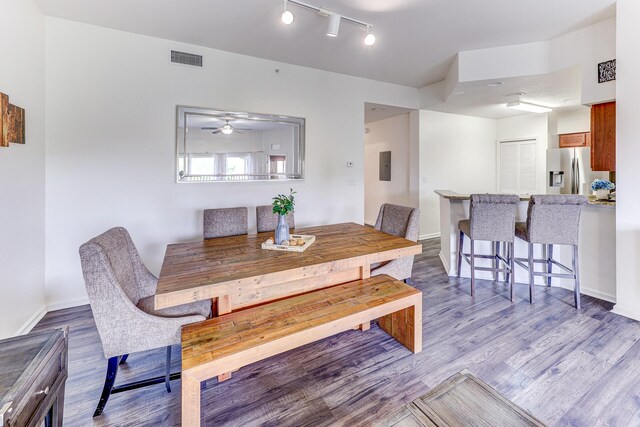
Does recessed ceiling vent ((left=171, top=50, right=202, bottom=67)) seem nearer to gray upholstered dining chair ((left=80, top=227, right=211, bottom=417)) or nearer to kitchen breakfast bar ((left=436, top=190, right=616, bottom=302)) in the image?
gray upholstered dining chair ((left=80, top=227, right=211, bottom=417))

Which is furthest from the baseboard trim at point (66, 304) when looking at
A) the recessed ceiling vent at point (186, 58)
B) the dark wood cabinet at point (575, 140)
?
the dark wood cabinet at point (575, 140)

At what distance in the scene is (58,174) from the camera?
2811 mm

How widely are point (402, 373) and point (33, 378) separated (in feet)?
5.95

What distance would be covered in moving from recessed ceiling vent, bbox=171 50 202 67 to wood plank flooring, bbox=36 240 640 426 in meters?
2.75

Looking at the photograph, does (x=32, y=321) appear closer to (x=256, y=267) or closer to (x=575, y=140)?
(x=256, y=267)

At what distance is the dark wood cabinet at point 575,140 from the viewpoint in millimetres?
5172

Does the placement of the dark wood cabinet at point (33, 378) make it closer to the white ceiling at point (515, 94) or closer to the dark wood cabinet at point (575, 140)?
the white ceiling at point (515, 94)

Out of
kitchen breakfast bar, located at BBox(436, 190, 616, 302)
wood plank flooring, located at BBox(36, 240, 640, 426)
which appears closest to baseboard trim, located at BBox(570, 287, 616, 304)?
kitchen breakfast bar, located at BBox(436, 190, 616, 302)

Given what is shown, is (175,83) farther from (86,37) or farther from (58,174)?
(58,174)

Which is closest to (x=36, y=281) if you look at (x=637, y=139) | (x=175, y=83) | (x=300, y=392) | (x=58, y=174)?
(x=58, y=174)

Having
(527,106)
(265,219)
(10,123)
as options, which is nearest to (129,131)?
(10,123)

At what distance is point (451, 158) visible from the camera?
570 centimetres

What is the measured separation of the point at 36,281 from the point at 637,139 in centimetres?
534

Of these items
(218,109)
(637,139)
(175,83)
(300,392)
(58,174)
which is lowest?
(300,392)
